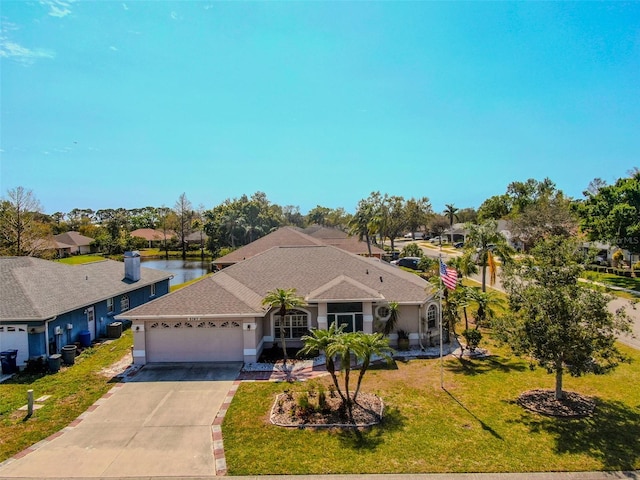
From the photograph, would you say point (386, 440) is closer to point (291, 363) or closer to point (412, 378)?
point (412, 378)

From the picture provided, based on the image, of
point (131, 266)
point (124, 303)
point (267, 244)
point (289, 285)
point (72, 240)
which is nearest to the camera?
point (289, 285)

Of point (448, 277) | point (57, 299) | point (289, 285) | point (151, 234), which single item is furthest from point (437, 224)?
point (57, 299)

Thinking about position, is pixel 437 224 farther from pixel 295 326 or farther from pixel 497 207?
pixel 295 326

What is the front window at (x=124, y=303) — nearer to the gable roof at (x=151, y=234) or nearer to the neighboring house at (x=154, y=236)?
the neighboring house at (x=154, y=236)

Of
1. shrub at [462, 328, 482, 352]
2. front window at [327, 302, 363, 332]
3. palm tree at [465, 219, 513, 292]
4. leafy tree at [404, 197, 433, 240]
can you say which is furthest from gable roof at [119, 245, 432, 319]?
leafy tree at [404, 197, 433, 240]

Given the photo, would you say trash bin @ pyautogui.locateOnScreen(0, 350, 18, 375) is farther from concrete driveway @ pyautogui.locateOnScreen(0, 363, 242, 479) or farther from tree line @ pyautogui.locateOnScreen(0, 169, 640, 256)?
tree line @ pyautogui.locateOnScreen(0, 169, 640, 256)

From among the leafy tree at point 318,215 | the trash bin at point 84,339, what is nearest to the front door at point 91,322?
the trash bin at point 84,339
